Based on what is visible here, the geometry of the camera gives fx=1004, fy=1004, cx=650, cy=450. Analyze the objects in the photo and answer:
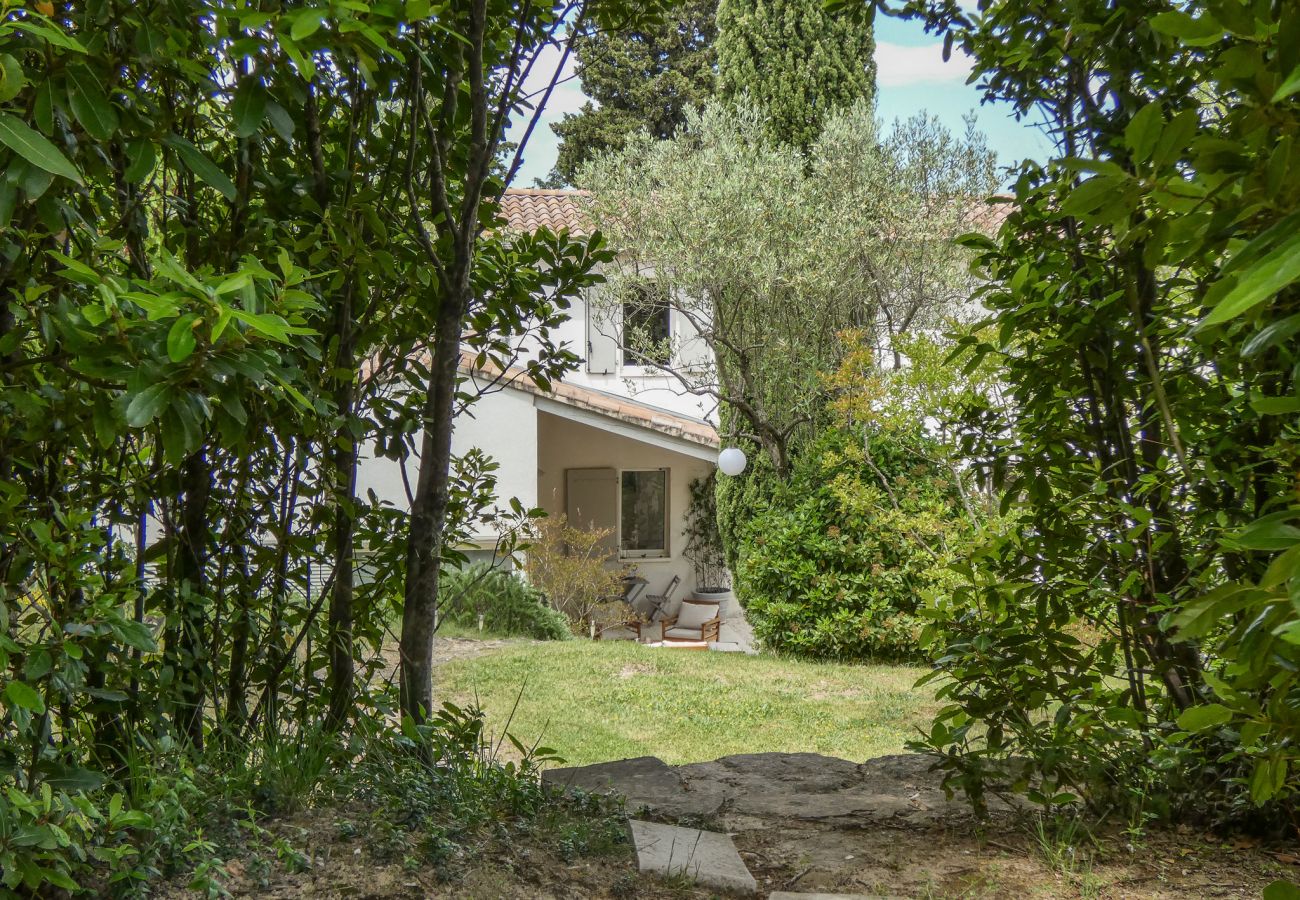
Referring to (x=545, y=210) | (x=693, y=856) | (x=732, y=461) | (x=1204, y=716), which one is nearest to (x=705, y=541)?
(x=732, y=461)

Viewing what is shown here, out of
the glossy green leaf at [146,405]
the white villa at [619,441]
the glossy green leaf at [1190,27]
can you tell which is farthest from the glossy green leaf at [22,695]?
the white villa at [619,441]

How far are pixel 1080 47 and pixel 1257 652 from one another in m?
2.23

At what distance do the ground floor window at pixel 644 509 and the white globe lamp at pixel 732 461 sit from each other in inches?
211

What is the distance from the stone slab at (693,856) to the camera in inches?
105

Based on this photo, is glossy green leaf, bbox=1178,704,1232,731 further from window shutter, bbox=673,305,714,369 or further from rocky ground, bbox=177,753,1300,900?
window shutter, bbox=673,305,714,369

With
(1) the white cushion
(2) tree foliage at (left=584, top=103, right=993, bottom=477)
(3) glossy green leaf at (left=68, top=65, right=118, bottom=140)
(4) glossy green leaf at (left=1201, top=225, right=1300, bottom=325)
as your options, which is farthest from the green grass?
(4) glossy green leaf at (left=1201, top=225, right=1300, bottom=325)

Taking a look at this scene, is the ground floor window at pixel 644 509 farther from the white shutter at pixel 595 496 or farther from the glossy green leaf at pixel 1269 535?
the glossy green leaf at pixel 1269 535

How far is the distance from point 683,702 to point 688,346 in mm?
7078

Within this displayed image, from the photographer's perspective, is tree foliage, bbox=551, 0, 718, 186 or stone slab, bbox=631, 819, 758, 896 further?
tree foliage, bbox=551, 0, 718, 186

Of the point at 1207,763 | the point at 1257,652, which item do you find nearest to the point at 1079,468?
the point at 1207,763

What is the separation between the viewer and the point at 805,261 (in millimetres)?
11570

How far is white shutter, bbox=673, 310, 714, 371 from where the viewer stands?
13445mm

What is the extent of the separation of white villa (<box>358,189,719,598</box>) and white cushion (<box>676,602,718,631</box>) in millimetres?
1321

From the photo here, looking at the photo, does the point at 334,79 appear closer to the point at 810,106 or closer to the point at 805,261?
the point at 805,261
